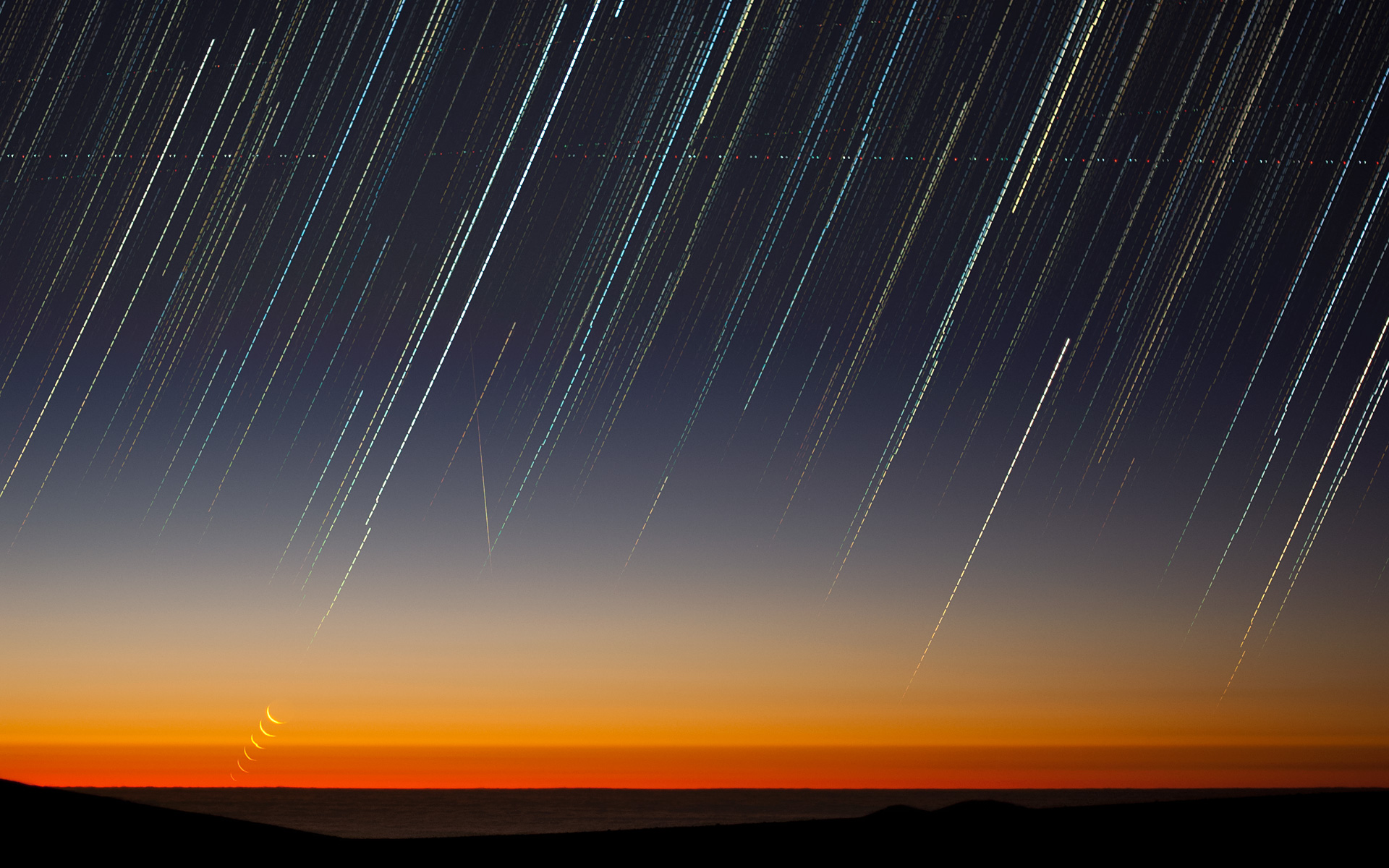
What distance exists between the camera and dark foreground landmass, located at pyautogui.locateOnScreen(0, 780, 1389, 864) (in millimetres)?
13656

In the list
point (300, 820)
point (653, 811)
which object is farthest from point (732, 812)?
point (300, 820)

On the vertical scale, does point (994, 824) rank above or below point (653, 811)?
above

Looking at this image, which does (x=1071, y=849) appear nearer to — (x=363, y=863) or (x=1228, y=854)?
(x=1228, y=854)

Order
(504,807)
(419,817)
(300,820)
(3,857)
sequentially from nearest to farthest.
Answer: (3,857), (300,820), (419,817), (504,807)

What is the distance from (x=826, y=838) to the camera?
49.3 feet

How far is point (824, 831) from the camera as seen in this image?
15414mm

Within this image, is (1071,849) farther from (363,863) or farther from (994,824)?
(363,863)

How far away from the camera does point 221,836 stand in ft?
47.8

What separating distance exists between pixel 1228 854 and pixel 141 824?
1402 centimetres

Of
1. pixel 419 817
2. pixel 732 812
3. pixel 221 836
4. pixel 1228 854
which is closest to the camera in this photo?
pixel 1228 854

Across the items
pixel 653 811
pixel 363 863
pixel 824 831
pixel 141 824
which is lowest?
pixel 653 811

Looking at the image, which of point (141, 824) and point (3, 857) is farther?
point (141, 824)

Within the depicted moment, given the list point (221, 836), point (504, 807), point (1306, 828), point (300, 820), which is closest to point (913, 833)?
point (1306, 828)

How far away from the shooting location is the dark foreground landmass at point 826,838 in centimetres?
1366
